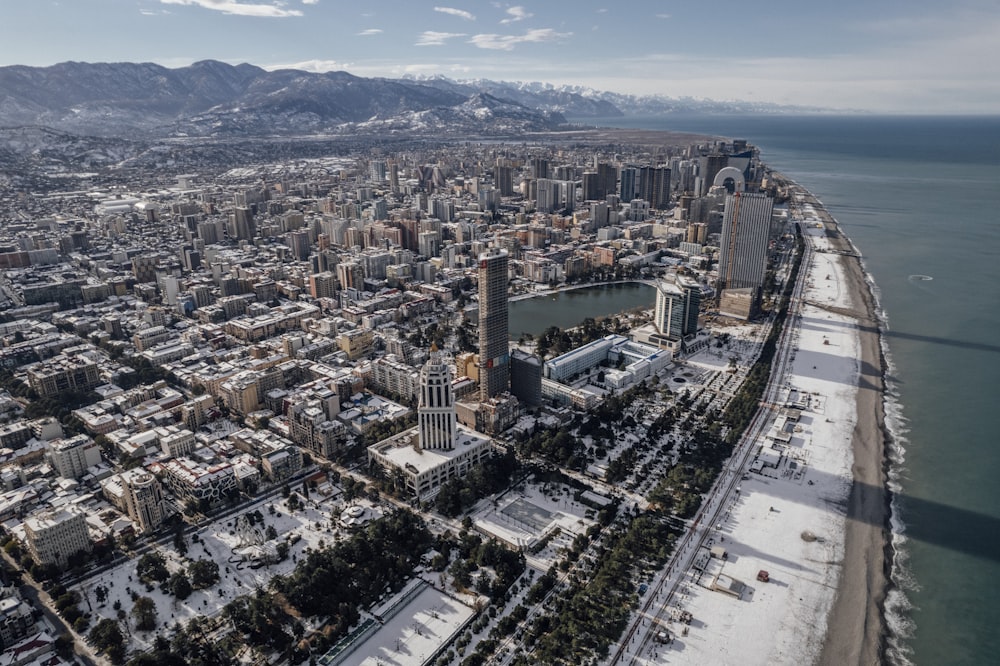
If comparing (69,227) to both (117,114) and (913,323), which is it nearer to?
(913,323)

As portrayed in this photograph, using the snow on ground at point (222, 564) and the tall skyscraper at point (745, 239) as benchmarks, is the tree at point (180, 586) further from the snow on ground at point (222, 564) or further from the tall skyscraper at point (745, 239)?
the tall skyscraper at point (745, 239)

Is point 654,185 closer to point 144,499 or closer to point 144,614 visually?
point 144,499

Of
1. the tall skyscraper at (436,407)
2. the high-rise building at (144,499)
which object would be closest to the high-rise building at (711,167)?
the tall skyscraper at (436,407)

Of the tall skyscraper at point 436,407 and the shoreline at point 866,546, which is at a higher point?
the tall skyscraper at point 436,407

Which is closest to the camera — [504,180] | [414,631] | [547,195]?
[414,631]

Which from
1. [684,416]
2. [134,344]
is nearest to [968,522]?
[684,416]

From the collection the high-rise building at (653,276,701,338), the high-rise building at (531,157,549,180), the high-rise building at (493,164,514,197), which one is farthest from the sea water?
the high-rise building at (493,164,514,197)

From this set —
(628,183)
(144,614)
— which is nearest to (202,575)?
(144,614)
